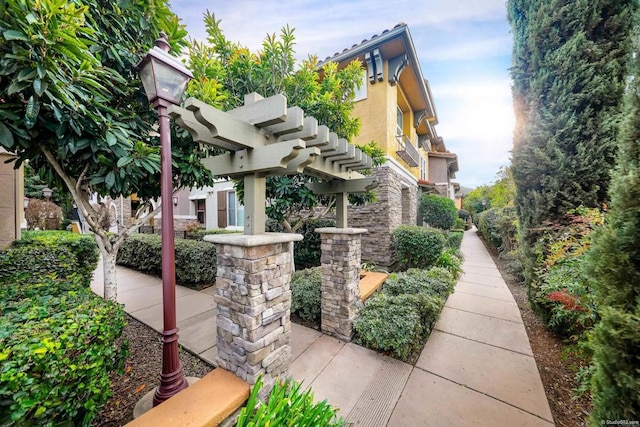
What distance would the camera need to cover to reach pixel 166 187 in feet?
7.03

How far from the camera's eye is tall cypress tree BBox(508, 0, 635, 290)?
337cm

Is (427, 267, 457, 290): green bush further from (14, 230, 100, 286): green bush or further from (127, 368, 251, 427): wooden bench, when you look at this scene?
(14, 230, 100, 286): green bush

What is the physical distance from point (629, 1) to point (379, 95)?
5.38 metres

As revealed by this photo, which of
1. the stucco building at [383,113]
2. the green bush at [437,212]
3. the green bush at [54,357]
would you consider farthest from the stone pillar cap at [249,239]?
the green bush at [437,212]

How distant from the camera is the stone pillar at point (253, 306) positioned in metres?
2.07

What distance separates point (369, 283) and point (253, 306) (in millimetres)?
3237

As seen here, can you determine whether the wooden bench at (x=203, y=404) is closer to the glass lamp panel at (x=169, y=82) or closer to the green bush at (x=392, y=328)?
the green bush at (x=392, y=328)

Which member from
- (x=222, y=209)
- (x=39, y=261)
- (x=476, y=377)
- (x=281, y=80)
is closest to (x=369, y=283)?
(x=476, y=377)

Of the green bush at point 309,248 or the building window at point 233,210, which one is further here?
the building window at point 233,210

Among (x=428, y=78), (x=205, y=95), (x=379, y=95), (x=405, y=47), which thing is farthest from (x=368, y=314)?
(x=428, y=78)

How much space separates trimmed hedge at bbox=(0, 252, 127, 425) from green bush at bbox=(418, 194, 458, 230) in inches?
506

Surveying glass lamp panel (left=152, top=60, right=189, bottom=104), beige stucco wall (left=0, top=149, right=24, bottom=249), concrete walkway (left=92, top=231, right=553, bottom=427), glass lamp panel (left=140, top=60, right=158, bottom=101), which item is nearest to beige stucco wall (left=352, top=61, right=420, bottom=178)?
concrete walkway (left=92, top=231, right=553, bottom=427)

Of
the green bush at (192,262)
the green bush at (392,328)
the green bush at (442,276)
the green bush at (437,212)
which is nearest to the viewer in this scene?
the green bush at (392,328)

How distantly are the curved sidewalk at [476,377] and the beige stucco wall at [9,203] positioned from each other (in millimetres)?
7650
